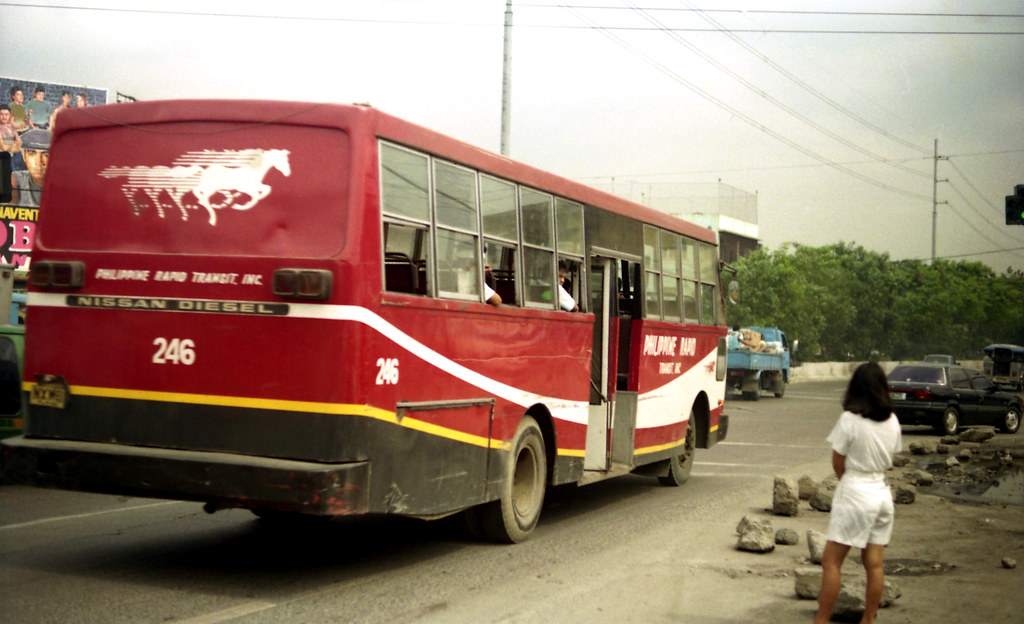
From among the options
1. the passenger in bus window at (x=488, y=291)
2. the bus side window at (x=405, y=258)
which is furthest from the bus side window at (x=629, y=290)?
→ the bus side window at (x=405, y=258)

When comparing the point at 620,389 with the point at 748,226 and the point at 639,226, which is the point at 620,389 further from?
the point at 748,226

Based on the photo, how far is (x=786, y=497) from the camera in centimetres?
1141

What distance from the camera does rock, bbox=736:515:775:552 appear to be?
9.05 meters

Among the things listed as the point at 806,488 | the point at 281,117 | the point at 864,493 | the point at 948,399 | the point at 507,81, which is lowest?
the point at 806,488

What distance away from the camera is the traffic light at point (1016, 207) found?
17.5 meters

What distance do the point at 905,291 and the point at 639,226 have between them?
77237 mm

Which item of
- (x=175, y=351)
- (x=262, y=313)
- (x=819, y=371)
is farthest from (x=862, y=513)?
(x=819, y=371)

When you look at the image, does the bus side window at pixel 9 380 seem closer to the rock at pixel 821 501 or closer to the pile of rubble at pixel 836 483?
the pile of rubble at pixel 836 483

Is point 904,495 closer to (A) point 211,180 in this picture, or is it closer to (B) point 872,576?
(B) point 872,576

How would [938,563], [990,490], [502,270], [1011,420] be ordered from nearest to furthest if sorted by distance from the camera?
[938,563] < [502,270] < [990,490] < [1011,420]

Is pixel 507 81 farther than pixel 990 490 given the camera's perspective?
Yes

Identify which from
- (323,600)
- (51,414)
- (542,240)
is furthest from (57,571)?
(542,240)

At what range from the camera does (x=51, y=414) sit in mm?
7336

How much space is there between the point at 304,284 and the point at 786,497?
659 cm
